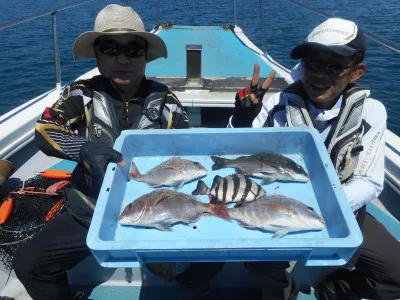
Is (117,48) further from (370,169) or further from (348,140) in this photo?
(370,169)

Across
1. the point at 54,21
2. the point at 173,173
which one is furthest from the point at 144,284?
the point at 54,21

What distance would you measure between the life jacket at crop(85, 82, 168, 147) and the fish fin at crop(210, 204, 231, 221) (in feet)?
3.10

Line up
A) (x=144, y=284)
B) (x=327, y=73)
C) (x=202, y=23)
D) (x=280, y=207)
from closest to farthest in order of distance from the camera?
(x=280, y=207)
(x=327, y=73)
(x=144, y=284)
(x=202, y=23)

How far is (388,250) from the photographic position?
2164mm

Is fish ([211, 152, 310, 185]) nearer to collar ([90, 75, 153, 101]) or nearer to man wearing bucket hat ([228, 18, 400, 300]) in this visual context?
man wearing bucket hat ([228, 18, 400, 300])

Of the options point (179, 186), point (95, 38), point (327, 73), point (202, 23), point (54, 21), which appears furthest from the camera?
point (202, 23)

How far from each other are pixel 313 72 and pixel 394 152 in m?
1.60

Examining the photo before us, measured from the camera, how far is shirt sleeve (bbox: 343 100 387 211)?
2027mm

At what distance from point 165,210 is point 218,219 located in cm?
28

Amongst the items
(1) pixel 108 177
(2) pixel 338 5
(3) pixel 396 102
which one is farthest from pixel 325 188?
(2) pixel 338 5

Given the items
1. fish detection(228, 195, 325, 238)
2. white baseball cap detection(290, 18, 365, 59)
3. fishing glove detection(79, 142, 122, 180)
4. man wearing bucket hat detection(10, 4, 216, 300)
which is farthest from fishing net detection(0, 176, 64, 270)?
white baseball cap detection(290, 18, 365, 59)

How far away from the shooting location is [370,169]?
2.13 metres

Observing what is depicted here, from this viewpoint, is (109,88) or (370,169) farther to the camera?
(109,88)

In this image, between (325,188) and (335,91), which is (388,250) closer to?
(325,188)
